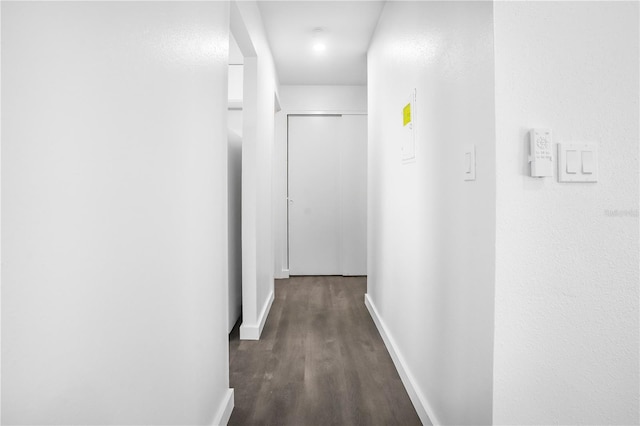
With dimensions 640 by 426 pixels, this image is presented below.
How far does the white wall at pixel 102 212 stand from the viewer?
61 cm

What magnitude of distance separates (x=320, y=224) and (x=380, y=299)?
2249 millimetres

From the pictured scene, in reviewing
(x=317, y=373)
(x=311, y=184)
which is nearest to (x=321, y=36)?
(x=311, y=184)

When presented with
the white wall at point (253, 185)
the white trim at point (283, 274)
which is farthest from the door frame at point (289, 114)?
the white wall at point (253, 185)

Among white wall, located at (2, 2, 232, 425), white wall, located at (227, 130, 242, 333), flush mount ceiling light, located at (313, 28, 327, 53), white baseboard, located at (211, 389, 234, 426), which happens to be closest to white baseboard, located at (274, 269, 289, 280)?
white wall, located at (227, 130, 242, 333)

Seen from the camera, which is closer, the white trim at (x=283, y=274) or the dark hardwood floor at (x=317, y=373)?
the dark hardwood floor at (x=317, y=373)

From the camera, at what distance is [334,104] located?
516 cm

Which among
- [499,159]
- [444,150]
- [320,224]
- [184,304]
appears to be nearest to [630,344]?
[499,159]

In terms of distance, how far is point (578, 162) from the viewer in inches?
44.6

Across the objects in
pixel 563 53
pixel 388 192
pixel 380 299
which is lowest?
pixel 380 299

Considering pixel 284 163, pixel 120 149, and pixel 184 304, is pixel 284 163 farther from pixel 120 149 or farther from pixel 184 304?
pixel 120 149

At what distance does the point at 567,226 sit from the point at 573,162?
19 centimetres

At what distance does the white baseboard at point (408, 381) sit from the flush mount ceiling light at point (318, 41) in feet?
8.41

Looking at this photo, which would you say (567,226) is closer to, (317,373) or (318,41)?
(317,373)

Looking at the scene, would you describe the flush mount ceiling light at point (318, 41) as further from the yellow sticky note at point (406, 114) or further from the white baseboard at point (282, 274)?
the white baseboard at point (282, 274)
